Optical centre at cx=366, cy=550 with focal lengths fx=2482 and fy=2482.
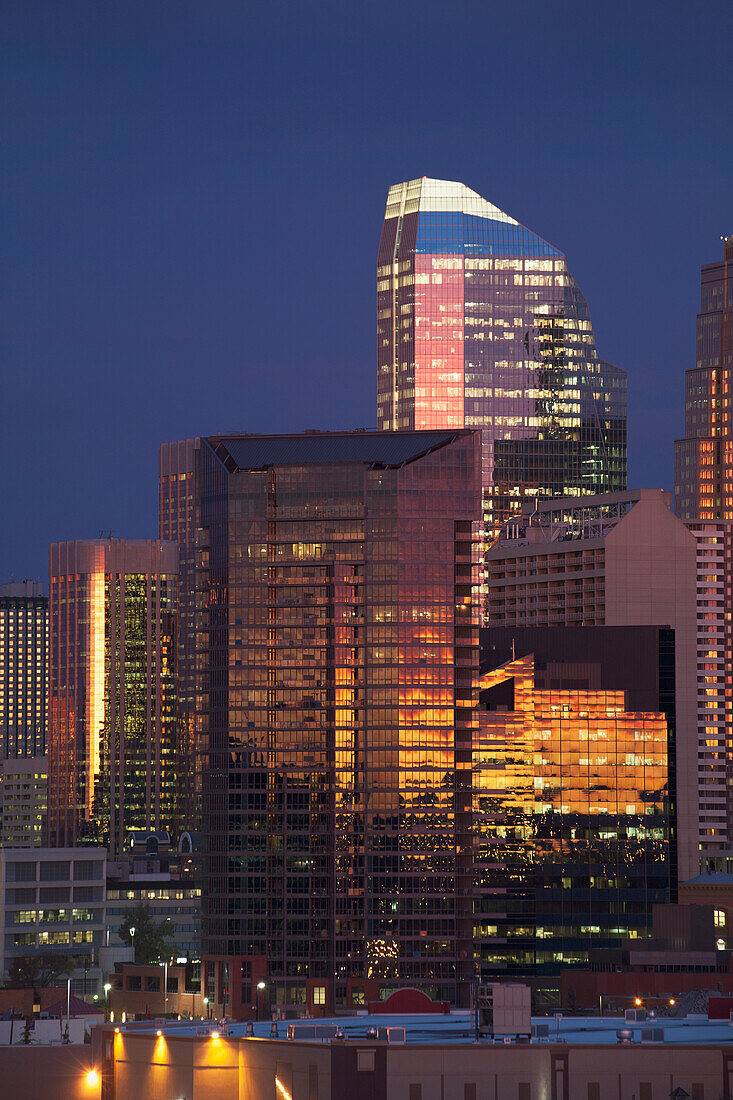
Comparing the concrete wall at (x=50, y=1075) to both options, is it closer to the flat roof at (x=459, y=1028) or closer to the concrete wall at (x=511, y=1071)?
the flat roof at (x=459, y=1028)

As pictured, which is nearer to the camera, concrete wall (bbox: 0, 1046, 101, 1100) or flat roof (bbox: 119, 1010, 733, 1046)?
flat roof (bbox: 119, 1010, 733, 1046)

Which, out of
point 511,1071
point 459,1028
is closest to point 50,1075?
point 459,1028

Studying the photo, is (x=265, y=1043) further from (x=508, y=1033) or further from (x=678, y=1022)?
(x=678, y=1022)

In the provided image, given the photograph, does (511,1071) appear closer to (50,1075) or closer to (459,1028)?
(459,1028)

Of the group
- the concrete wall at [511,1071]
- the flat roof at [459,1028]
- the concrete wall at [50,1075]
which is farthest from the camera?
the concrete wall at [50,1075]

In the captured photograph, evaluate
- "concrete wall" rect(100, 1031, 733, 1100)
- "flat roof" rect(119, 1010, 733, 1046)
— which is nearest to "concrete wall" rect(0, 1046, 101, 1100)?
"flat roof" rect(119, 1010, 733, 1046)

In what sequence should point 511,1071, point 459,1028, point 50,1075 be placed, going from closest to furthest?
point 511,1071
point 459,1028
point 50,1075

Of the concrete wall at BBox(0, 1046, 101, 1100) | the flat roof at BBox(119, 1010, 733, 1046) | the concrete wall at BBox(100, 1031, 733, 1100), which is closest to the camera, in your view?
the concrete wall at BBox(100, 1031, 733, 1100)

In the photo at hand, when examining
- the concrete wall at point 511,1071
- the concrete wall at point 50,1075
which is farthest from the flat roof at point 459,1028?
the concrete wall at point 50,1075

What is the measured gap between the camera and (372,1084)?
505 ft

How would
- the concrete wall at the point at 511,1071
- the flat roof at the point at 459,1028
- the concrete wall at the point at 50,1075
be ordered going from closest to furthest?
1. the concrete wall at the point at 511,1071
2. the flat roof at the point at 459,1028
3. the concrete wall at the point at 50,1075

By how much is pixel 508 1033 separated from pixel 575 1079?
12276 mm

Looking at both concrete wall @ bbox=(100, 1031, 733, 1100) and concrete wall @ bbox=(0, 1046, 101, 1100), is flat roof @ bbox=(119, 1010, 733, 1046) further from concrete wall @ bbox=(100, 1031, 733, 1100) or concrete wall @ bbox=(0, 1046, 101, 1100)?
concrete wall @ bbox=(0, 1046, 101, 1100)

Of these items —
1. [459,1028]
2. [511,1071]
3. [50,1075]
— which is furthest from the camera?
[50,1075]
